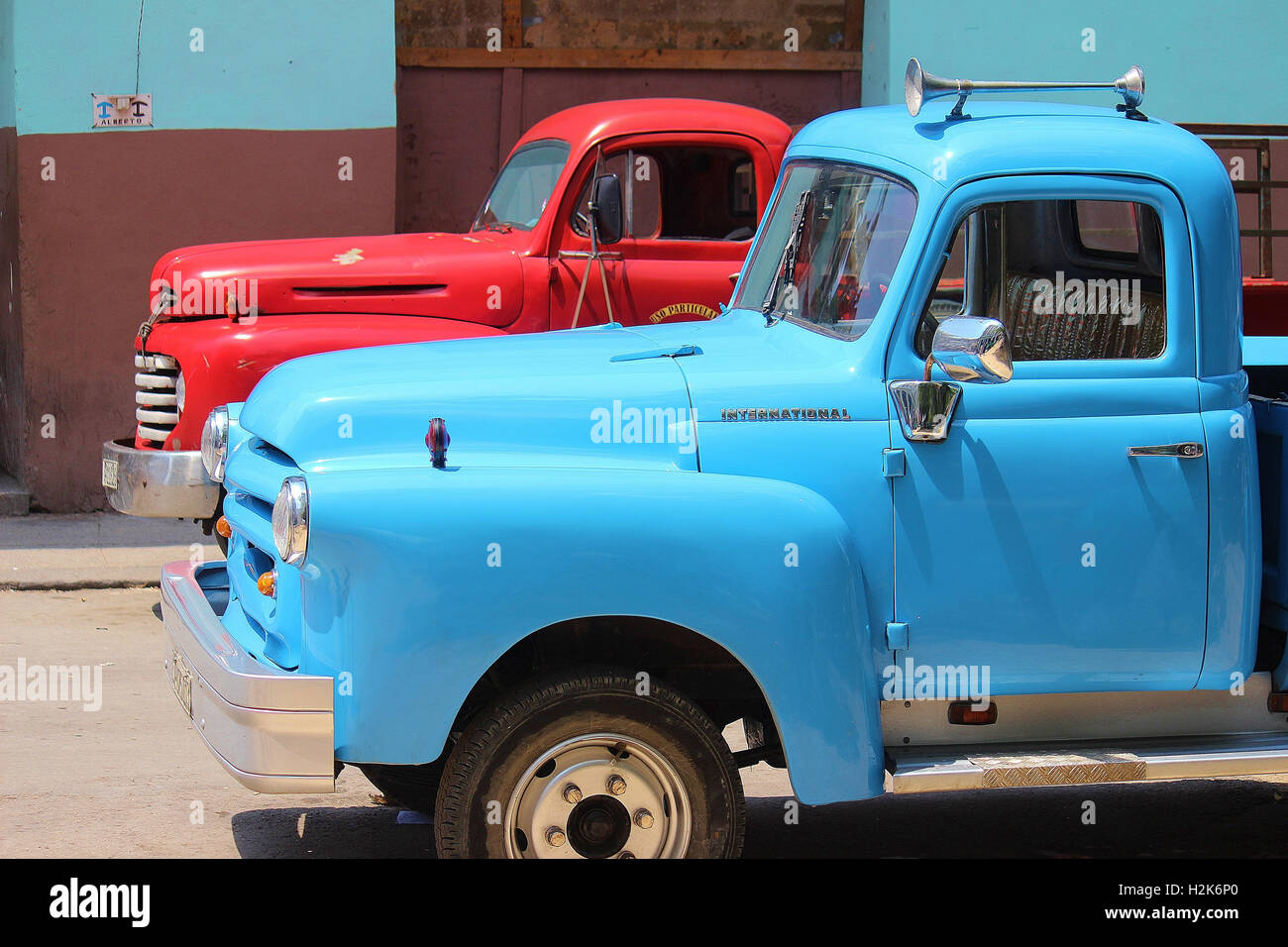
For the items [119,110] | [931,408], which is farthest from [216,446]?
[119,110]

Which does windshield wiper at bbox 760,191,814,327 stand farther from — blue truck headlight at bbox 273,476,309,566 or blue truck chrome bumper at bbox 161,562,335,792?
blue truck chrome bumper at bbox 161,562,335,792

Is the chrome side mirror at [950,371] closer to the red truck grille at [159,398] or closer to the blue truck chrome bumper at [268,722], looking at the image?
the blue truck chrome bumper at [268,722]

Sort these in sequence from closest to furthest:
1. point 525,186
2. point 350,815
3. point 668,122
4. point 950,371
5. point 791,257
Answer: point 950,371
point 791,257
point 350,815
point 668,122
point 525,186

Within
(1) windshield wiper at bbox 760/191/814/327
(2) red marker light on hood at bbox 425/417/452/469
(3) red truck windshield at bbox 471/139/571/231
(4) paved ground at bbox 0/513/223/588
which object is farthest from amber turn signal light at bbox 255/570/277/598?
(4) paved ground at bbox 0/513/223/588

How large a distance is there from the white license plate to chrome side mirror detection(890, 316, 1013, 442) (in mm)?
1880

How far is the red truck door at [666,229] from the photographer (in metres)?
7.10

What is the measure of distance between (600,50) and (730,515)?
26.0ft

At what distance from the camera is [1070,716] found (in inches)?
153

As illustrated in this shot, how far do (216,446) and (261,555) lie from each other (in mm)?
726

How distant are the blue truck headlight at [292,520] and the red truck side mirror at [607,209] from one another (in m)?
3.77

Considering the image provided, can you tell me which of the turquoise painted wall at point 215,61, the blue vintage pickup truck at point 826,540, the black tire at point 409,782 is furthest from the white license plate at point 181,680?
the turquoise painted wall at point 215,61

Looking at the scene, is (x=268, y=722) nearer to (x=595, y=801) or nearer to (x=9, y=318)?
(x=595, y=801)

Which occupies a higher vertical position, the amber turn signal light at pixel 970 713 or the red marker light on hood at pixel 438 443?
the red marker light on hood at pixel 438 443

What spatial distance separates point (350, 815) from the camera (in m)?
4.88
